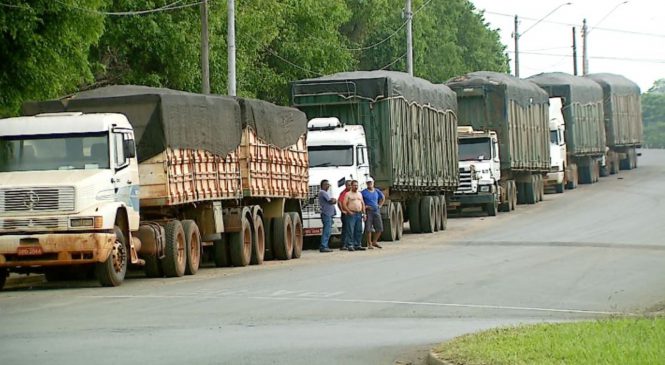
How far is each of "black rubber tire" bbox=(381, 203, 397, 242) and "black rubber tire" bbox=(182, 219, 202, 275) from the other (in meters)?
10.8

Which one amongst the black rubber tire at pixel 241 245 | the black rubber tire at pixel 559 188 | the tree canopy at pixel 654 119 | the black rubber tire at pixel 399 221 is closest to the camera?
the black rubber tire at pixel 241 245

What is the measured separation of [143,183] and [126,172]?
144cm

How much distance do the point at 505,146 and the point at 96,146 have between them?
27225 mm

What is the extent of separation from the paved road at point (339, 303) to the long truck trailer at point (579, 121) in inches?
997

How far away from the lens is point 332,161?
1373 inches

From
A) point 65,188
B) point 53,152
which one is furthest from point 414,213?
point 65,188

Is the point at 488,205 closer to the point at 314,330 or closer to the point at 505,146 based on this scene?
the point at 505,146

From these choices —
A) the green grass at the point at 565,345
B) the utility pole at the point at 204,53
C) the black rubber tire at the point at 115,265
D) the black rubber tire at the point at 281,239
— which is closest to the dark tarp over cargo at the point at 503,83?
the utility pole at the point at 204,53

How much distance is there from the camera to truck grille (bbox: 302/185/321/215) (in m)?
34.2

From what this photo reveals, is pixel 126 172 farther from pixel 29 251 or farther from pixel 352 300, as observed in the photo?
pixel 352 300

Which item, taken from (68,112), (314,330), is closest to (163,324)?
(314,330)

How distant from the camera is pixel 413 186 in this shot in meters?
38.8

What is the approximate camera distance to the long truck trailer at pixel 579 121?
60.1m

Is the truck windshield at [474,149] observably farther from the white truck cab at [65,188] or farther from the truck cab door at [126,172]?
the white truck cab at [65,188]
